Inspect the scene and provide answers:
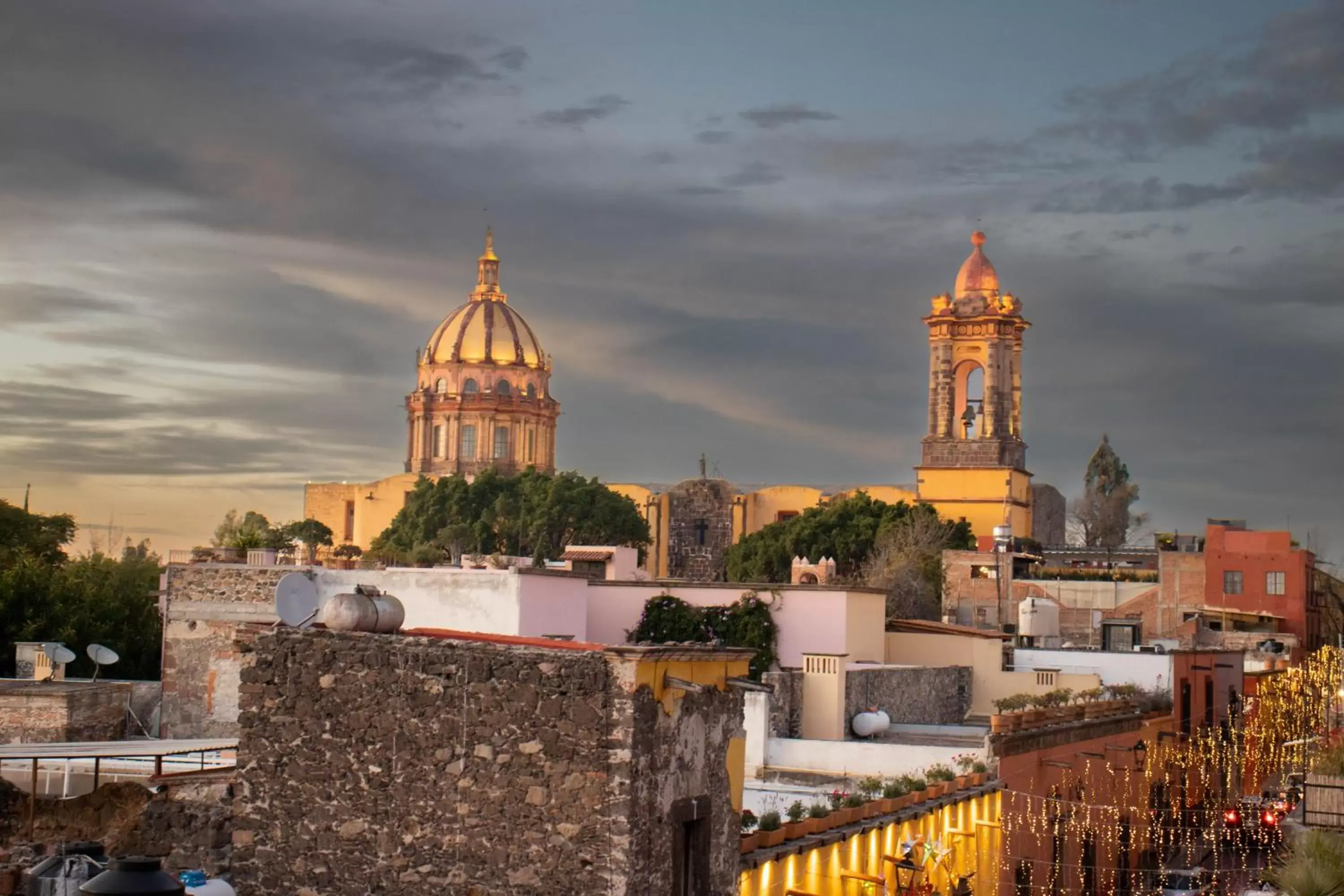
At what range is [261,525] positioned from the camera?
70.7 meters

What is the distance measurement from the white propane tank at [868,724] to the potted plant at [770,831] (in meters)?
9.97

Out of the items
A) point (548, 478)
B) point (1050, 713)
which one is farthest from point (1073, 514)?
point (1050, 713)

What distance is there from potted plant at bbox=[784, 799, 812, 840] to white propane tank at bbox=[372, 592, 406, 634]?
4076 millimetres

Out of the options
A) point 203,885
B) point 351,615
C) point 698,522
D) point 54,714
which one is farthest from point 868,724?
point 698,522

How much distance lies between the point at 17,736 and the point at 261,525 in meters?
49.6

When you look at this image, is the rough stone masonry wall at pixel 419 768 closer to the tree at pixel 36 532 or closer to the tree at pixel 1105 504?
the tree at pixel 36 532

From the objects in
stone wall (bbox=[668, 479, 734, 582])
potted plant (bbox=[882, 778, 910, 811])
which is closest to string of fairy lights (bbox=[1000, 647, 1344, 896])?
potted plant (bbox=[882, 778, 910, 811])

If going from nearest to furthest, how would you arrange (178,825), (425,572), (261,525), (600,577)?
1. (178,825)
2. (425,572)
3. (600,577)
4. (261,525)

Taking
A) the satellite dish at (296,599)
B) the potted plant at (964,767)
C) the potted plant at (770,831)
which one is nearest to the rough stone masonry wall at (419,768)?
the satellite dish at (296,599)

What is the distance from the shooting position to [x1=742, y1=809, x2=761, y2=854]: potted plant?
13372 mm

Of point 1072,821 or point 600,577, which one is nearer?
point 1072,821

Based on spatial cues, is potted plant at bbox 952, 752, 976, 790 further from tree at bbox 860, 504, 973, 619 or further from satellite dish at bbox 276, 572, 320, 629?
tree at bbox 860, 504, 973, 619

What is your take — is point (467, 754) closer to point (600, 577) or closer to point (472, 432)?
point (600, 577)

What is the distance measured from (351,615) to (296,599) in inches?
176
